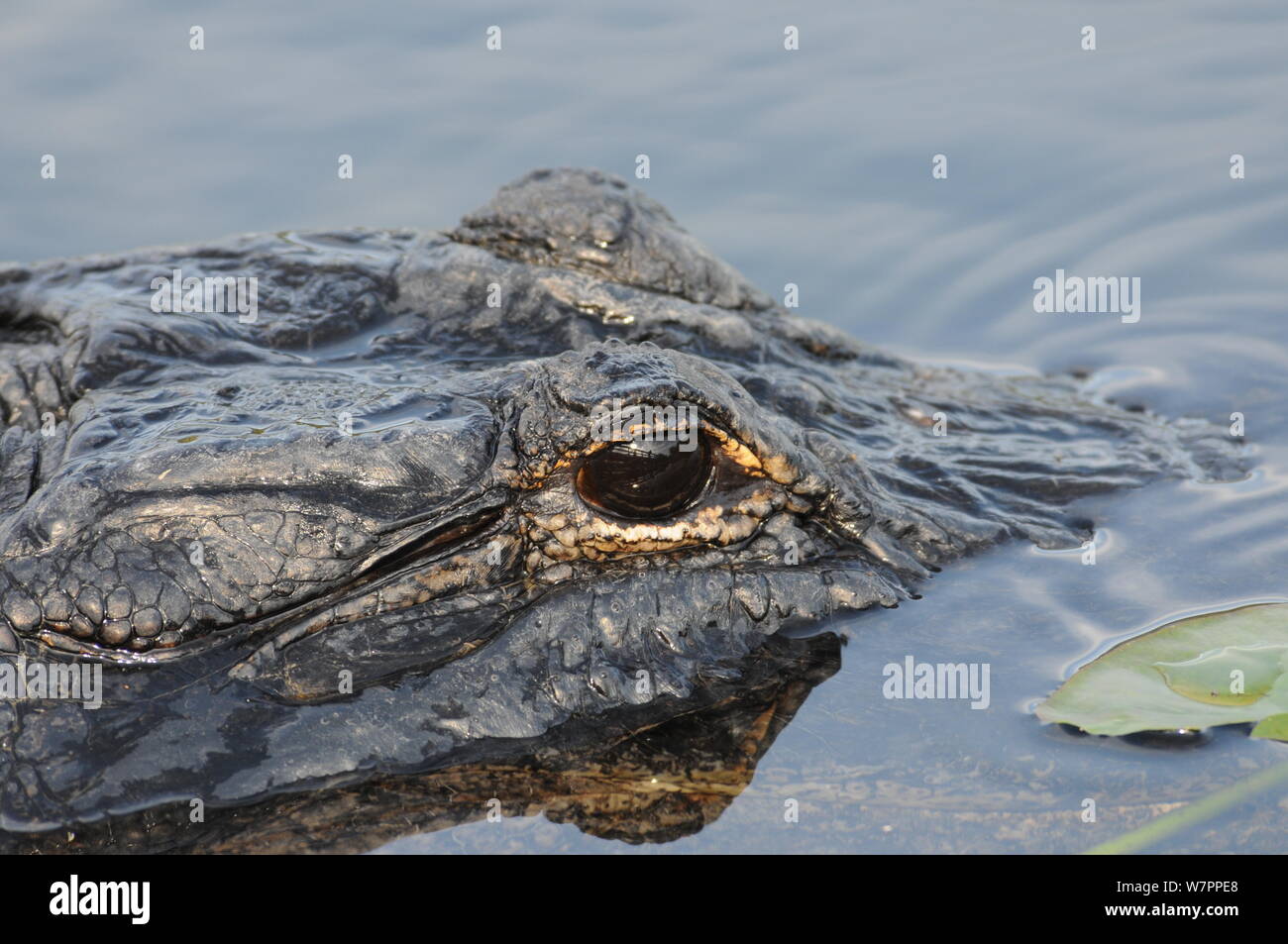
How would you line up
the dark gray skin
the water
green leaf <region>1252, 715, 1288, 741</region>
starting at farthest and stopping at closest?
the water, green leaf <region>1252, 715, 1288, 741</region>, the dark gray skin

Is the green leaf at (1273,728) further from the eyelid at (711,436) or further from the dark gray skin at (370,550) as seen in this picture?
the eyelid at (711,436)

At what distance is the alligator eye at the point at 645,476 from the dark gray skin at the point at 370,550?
3cm

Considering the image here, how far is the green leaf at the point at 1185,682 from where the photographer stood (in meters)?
3.59

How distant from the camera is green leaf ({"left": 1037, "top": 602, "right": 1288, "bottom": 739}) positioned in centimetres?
359

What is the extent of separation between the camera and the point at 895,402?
4.99m

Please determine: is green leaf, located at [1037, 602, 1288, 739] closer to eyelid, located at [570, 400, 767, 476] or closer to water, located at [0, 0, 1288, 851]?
eyelid, located at [570, 400, 767, 476]

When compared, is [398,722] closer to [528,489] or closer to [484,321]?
[528,489]

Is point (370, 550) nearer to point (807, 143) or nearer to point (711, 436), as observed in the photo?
point (711, 436)

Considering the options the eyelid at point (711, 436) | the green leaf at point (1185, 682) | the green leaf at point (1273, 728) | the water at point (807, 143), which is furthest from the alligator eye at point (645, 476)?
the water at point (807, 143)

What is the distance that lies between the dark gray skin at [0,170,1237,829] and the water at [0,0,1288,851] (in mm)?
2361

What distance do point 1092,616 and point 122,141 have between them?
7420mm

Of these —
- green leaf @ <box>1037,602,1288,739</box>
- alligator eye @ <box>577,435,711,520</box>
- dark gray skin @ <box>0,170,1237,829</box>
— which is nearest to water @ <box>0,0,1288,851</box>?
green leaf @ <box>1037,602,1288,739</box>

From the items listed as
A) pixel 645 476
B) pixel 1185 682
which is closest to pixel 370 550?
pixel 645 476

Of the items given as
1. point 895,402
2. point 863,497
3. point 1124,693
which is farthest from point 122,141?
point 1124,693
